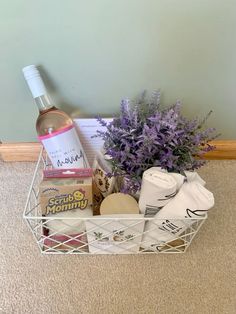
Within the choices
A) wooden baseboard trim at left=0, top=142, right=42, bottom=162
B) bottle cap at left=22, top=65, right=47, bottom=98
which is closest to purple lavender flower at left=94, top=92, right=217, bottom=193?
bottle cap at left=22, top=65, right=47, bottom=98

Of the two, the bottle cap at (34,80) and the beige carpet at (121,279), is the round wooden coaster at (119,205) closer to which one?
the beige carpet at (121,279)

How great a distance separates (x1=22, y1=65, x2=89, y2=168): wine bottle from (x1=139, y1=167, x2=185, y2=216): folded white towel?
0.18m

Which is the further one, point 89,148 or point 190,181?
point 89,148

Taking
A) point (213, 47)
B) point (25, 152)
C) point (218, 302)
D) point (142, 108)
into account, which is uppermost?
point (213, 47)

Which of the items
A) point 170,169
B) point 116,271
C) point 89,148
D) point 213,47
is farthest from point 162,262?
point 213,47

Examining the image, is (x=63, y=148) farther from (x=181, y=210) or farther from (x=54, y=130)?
(x=181, y=210)

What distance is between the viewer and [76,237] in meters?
0.56

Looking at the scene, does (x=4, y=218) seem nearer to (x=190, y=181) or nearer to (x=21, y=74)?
(x=21, y=74)

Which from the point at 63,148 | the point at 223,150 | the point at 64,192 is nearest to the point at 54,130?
the point at 63,148

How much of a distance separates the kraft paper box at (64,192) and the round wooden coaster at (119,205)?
32 mm

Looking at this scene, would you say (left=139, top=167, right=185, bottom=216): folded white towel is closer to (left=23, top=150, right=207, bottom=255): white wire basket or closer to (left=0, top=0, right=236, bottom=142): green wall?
(left=23, top=150, right=207, bottom=255): white wire basket

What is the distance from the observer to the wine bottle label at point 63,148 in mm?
618

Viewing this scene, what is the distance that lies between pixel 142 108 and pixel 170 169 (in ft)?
0.51

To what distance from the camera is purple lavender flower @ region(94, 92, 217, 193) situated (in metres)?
0.55
